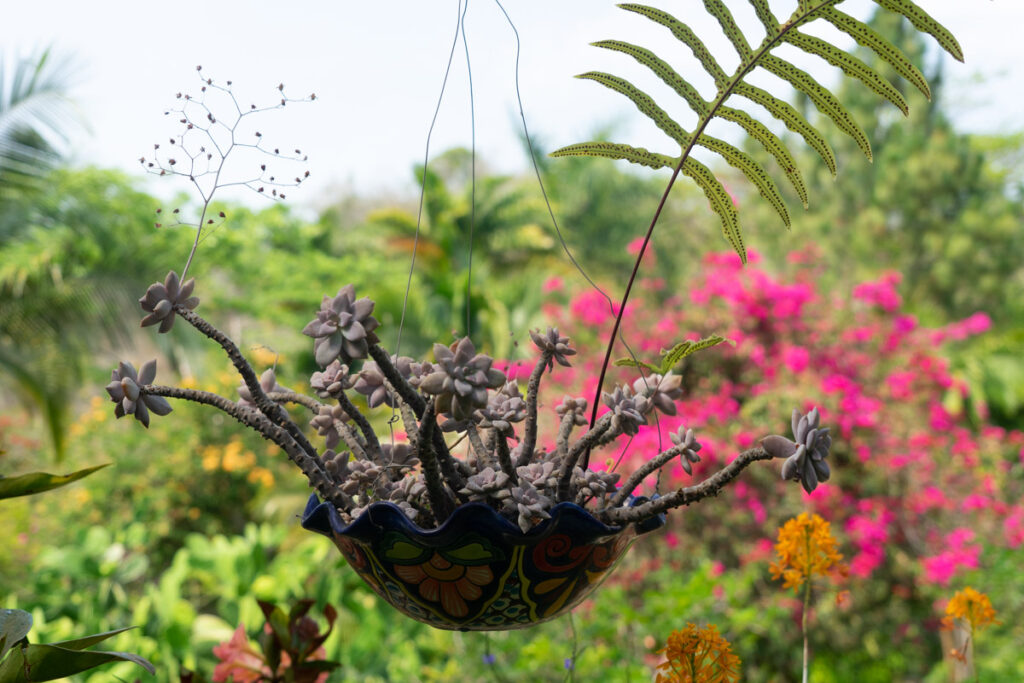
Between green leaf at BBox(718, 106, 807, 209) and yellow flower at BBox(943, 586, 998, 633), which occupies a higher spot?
green leaf at BBox(718, 106, 807, 209)

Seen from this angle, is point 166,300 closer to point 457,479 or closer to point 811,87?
point 457,479

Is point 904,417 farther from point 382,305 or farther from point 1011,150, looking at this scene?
point 1011,150

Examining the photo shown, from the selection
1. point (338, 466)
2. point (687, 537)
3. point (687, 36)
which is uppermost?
point (687, 36)

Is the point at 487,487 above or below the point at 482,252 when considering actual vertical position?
below

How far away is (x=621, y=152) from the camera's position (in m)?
0.99

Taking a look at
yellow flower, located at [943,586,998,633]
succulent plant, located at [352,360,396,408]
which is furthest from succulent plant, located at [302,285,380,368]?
yellow flower, located at [943,586,998,633]

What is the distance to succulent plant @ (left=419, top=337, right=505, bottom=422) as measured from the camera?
0.64 metres

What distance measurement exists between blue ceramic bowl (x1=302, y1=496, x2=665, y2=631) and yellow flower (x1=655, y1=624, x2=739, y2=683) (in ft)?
0.54

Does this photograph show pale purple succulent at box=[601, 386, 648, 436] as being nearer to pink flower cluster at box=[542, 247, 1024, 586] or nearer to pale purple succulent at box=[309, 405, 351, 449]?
pale purple succulent at box=[309, 405, 351, 449]

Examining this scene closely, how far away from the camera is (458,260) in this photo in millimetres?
9664

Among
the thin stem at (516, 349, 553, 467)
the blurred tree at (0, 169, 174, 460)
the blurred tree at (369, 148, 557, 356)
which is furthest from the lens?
the blurred tree at (369, 148, 557, 356)

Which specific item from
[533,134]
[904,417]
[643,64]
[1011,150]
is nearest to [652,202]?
[533,134]

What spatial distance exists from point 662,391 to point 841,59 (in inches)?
18.1

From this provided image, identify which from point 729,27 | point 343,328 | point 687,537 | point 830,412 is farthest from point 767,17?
point 687,537
